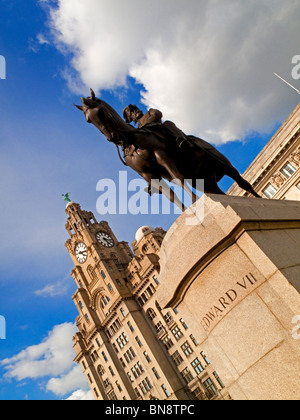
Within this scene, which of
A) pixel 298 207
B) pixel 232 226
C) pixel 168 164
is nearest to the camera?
pixel 232 226

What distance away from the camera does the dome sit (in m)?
75.6

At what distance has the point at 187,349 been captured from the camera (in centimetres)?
5366

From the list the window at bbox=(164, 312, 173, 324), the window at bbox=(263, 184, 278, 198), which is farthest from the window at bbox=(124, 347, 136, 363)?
the window at bbox=(263, 184, 278, 198)

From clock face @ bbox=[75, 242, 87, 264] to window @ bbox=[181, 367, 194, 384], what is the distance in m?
38.3

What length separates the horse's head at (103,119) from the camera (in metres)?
7.71

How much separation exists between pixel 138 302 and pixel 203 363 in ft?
66.1

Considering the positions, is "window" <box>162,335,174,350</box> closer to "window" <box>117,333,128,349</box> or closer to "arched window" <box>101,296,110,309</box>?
"window" <box>117,333,128,349</box>

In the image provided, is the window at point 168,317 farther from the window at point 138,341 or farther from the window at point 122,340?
the window at point 122,340

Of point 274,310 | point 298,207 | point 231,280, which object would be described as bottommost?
point 274,310

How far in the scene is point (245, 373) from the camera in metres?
4.48

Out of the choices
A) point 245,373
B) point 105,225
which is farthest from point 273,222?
point 105,225

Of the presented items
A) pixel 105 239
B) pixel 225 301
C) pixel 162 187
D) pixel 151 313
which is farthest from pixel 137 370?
pixel 225 301

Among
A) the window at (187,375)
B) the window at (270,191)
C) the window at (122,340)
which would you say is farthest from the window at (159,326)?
the window at (270,191)
